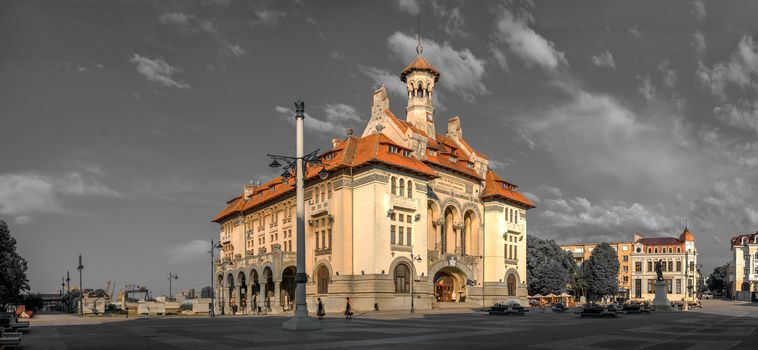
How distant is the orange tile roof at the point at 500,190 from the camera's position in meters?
81.8

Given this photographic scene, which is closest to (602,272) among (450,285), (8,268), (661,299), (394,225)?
(450,285)

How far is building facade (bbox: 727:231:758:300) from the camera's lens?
170 metres

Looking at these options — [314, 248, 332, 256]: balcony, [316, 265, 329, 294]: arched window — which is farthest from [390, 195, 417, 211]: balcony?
[316, 265, 329, 294]: arched window

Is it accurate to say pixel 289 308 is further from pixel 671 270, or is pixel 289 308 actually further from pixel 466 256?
pixel 671 270

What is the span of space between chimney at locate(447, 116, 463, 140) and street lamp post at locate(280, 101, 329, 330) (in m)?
56.5

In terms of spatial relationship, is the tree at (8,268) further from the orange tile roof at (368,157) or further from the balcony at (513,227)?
the balcony at (513,227)

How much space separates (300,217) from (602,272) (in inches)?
4483

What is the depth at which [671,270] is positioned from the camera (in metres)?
168

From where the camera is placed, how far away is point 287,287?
266 ft

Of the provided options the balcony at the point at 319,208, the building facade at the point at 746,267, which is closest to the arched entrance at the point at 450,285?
the balcony at the point at 319,208

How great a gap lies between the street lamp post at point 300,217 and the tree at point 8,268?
1806 inches

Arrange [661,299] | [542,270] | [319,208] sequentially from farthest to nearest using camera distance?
[542,270], [319,208], [661,299]

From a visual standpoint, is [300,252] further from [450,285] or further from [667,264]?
[667,264]

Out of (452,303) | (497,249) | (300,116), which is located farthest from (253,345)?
(497,249)
